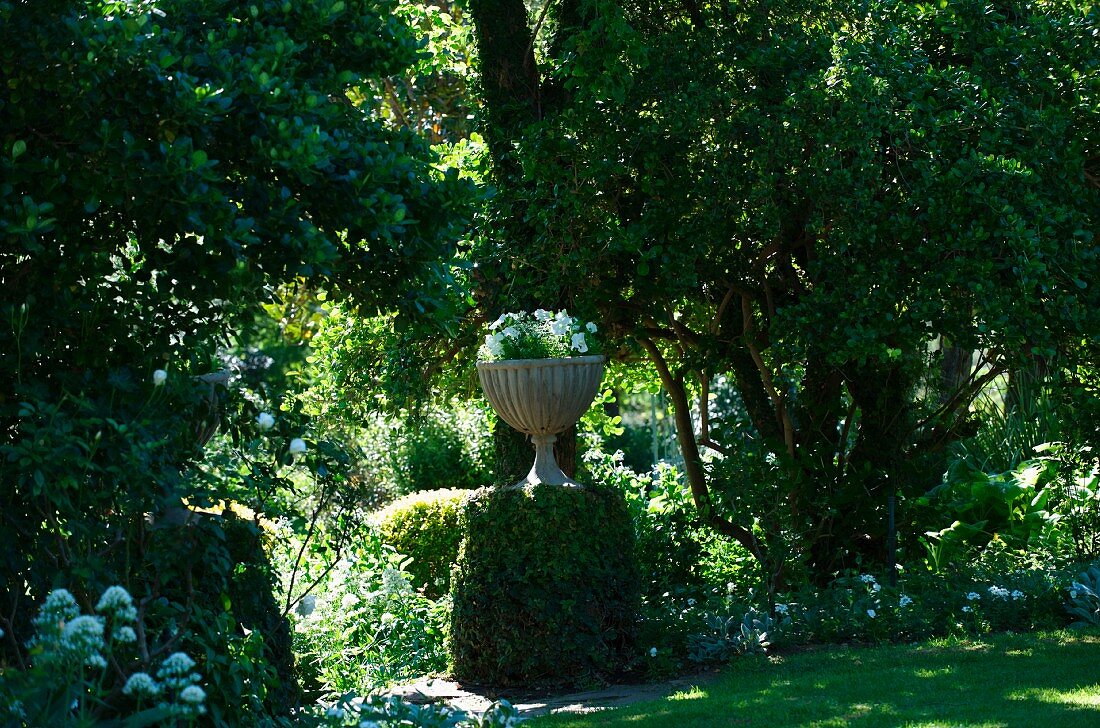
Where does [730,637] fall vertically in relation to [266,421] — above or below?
below

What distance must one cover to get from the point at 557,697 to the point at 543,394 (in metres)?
1.69

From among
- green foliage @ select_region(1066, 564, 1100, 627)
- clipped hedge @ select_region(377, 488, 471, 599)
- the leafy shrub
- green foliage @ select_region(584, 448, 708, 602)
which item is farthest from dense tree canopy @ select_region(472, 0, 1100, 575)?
the leafy shrub

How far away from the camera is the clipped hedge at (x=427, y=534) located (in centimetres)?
922

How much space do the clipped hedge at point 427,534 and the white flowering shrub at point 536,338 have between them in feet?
9.68

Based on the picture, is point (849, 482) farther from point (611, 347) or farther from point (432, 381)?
point (432, 381)

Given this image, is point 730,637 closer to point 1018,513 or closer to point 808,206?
point 808,206

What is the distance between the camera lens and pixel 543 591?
6.05 metres

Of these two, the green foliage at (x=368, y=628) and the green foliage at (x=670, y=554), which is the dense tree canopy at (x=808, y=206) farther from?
the green foliage at (x=368, y=628)

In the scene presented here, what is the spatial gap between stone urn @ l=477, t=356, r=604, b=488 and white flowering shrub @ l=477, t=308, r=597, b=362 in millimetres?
95

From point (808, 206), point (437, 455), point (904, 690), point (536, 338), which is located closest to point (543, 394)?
point (536, 338)

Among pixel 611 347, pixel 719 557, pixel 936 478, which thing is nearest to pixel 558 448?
pixel 611 347

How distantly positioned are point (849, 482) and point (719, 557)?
1.14 meters

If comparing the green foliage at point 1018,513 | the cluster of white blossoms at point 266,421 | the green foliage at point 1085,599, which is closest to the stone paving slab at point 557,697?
the cluster of white blossoms at point 266,421

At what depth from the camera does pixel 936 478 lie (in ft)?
27.5
